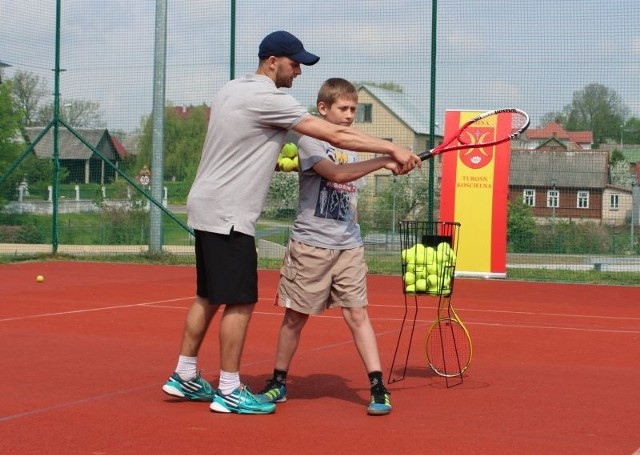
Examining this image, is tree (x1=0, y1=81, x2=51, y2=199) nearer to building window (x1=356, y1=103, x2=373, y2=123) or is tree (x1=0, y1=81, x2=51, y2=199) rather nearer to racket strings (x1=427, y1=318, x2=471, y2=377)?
building window (x1=356, y1=103, x2=373, y2=123)

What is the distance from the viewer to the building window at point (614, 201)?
18570 millimetres

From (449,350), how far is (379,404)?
2129 millimetres

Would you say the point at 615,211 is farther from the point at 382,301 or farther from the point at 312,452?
the point at 312,452

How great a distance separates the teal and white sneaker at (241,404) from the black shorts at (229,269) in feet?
1.50

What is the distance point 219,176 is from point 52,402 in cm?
147

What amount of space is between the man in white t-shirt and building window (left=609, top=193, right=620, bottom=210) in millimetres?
13589

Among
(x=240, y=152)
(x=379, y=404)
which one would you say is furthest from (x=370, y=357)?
(x=240, y=152)

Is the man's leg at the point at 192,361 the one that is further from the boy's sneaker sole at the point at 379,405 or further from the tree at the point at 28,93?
the tree at the point at 28,93

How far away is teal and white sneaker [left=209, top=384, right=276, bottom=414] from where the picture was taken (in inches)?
220

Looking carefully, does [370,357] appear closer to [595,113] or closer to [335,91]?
[335,91]

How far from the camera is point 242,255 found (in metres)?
5.65

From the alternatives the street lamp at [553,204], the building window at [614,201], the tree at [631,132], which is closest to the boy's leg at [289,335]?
the tree at [631,132]

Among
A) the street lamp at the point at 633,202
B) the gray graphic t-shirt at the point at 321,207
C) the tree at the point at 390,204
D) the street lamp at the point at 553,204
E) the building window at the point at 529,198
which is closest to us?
the gray graphic t-shirt at the point at 321,207

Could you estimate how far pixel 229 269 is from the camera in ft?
18.5
